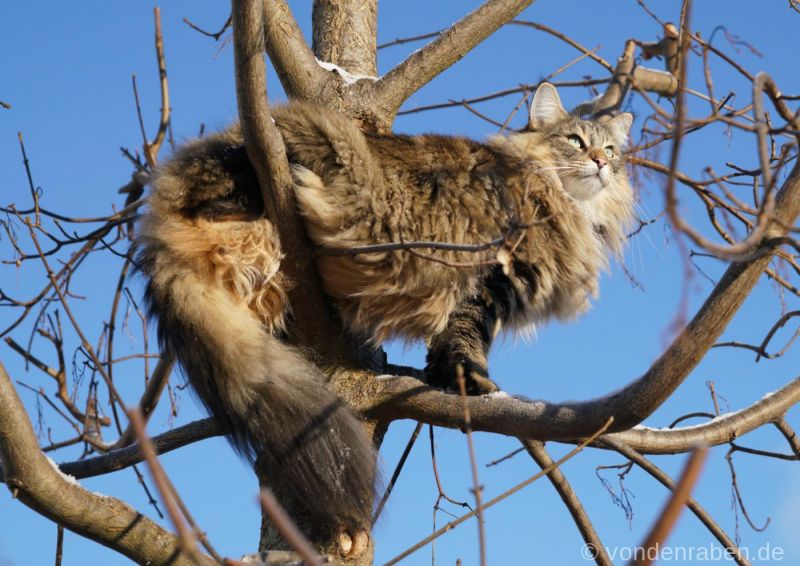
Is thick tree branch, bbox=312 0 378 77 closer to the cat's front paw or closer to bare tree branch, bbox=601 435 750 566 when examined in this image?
the cat's front paw

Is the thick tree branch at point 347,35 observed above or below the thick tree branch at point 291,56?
above

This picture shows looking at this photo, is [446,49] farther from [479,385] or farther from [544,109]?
[479,385]

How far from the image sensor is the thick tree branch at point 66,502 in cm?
220

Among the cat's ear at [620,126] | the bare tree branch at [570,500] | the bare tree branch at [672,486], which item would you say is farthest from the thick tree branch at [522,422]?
the cat's ear at [620,126]

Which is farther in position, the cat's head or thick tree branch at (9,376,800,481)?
the cat's head

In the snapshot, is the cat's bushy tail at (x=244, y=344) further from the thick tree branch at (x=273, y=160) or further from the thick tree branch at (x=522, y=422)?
the thick tree branch at (x=522, y=422)

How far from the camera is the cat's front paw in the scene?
121 inches

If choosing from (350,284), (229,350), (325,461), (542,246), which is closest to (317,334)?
(350,284)

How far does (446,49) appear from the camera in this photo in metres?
3.71

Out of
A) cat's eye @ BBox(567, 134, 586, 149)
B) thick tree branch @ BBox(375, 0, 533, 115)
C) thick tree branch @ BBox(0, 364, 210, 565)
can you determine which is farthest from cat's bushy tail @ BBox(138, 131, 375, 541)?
cat's eye @ BBox(567, 134, 586, 149)

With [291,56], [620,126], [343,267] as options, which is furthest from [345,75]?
[620,126]

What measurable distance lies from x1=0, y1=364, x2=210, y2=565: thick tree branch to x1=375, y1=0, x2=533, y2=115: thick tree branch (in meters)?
1.98

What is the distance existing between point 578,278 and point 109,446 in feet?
6.60

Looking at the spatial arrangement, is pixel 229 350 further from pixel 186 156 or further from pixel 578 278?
pixel 578 278
